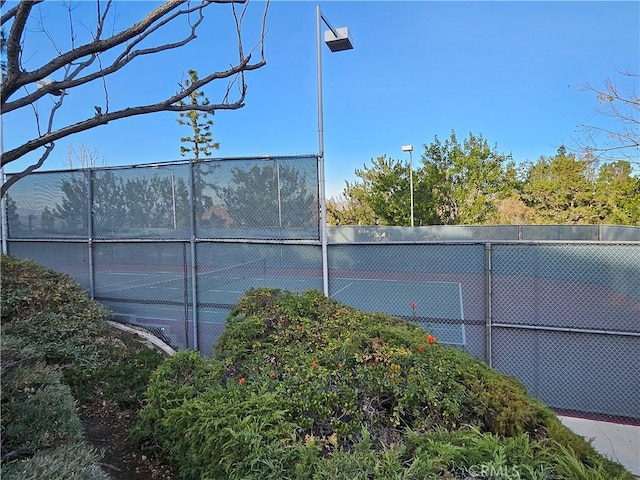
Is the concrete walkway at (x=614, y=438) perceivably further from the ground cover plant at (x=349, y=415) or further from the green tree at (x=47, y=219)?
the green tree at (x=47, y=219)

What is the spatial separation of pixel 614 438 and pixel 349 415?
9.11ft

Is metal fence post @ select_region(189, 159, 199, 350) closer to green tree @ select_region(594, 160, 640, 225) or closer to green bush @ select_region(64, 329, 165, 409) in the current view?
green bush @ select_region(64, 329, 165, 409)

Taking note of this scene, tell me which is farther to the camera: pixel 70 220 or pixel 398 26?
pixel 398 26

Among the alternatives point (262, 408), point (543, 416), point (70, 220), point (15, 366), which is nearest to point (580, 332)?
point (543, 416)

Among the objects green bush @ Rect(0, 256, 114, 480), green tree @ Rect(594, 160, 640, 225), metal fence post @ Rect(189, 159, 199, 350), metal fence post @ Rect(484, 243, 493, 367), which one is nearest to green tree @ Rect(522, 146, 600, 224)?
green tree @ Rect(594, 160, 640, 225)

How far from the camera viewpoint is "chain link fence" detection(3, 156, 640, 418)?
397 cm

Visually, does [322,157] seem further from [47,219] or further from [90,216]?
[47,219]

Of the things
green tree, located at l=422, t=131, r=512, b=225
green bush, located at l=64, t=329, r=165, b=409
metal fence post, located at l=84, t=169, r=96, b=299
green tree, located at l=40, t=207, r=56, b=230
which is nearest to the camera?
green bush, located at l=64, t=329, r=165, b=409

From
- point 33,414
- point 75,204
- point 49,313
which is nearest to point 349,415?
point 33,414

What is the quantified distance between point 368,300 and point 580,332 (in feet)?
7.24

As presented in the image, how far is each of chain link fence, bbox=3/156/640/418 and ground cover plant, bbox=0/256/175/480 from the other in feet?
2.42

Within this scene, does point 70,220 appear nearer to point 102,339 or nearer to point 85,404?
point 102,339

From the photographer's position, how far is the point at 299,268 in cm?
474

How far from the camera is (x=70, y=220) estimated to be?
19.1 feet
